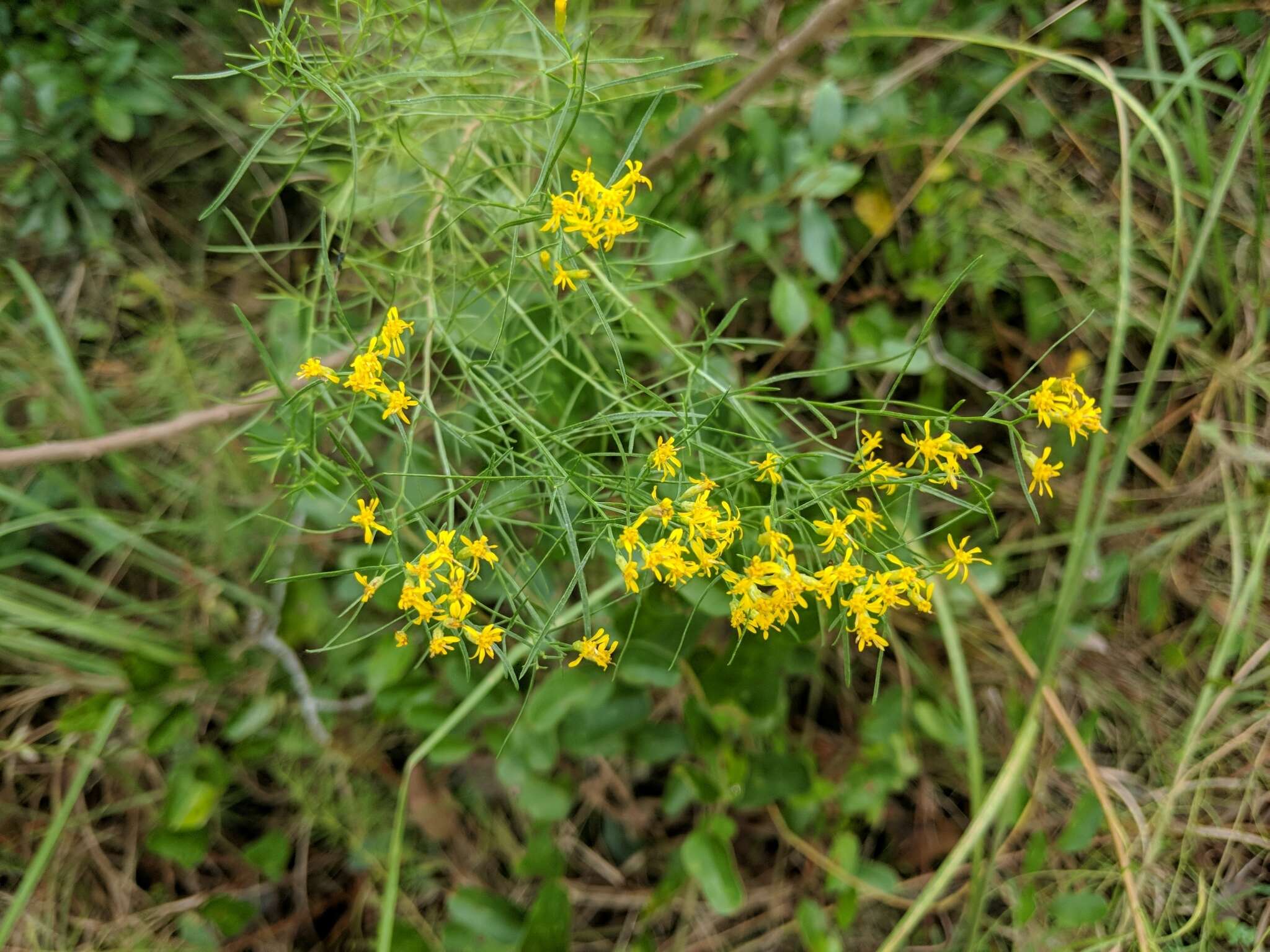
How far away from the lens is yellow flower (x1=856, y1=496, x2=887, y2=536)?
761 millimetres

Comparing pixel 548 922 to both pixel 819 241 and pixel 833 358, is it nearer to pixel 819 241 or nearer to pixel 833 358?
pixel 833 358

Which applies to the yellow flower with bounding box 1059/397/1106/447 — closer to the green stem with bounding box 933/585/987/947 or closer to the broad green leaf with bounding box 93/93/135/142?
the green stem with bounding box 933/585/987/947

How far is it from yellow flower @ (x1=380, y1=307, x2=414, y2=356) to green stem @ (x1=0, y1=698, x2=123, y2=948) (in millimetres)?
943

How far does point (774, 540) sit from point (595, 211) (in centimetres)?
35

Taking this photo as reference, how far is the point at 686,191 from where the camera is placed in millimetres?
1390

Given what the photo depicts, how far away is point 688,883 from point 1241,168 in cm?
161

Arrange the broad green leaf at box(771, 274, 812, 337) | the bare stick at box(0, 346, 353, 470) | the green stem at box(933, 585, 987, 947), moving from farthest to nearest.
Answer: the broad green leaf at box(771, 274, 812, 337) < the green stem at box(933, 585, 987, 947) < the bare stick at box(0, 346, 353, 470)

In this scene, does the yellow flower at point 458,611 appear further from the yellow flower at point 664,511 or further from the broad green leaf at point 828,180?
the broad green leaf at point 828,180

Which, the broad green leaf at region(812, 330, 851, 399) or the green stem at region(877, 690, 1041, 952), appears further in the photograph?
the broad green leaf at region(812, 330, 851, 399)

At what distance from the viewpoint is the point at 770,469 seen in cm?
80

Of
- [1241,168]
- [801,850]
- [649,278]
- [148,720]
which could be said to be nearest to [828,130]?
[649,278]

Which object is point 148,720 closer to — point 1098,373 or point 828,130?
point 828,130

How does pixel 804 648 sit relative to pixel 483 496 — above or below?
below

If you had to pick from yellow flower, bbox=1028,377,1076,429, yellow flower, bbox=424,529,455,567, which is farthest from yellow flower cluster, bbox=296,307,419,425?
yellow flower, bbox=1028,377,1076,429
